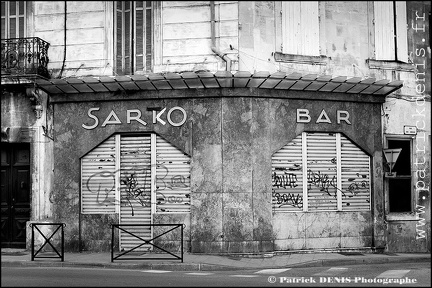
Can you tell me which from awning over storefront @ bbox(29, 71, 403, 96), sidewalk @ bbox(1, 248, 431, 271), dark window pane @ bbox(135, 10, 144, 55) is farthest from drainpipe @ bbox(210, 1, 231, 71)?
sidewalk @ bbox(1, 248, 431, 271)

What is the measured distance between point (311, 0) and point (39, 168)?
8097 millimetres

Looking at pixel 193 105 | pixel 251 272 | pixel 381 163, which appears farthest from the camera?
pixel 381 163

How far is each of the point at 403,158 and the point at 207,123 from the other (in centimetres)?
572

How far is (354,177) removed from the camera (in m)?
17.1

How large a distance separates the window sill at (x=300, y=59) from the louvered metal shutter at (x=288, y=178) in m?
1.89

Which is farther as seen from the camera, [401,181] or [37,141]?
[401,181]

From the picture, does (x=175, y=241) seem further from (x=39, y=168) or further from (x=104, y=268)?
(x=39, y=168)

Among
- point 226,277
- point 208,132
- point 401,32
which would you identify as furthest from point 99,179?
point 401,32

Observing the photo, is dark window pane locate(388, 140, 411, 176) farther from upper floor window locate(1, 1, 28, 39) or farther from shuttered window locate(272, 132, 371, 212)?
upper floor window locate(1, 1, 28, 39)

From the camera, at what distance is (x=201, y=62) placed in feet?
52.7

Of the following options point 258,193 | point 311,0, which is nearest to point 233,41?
point 311,0

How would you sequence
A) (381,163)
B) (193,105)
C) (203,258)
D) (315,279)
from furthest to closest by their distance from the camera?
1. (381,163)
2. (193,105)
3. (203,258)
4. (315,279)

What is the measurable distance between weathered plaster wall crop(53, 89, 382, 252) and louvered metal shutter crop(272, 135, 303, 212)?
0.21m

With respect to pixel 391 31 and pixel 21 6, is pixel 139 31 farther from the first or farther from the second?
Answer: pixel 391 31
